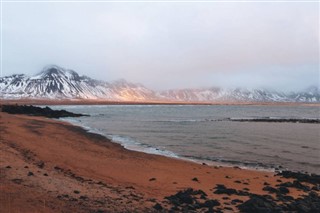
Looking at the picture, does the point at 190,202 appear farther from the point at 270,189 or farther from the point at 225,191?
the point at 270,189

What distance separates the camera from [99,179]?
55.7ft

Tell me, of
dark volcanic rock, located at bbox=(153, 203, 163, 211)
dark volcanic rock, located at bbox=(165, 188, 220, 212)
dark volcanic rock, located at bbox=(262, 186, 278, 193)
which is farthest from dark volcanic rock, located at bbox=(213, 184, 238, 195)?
dark volcanic rock, located at bbox=(153, 203, 163, 211)

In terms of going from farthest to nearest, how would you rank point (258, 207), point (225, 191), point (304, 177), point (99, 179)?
point (304, 177), point (99, 179), point (225, 191), point (258, 207)

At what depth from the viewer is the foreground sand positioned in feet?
41.5

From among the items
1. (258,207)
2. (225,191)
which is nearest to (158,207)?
(258,207)

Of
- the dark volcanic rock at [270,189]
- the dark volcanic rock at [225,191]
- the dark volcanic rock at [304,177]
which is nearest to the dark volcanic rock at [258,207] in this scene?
the dark volcanic rock at [225,191]

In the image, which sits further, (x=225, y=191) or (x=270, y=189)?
(x=270, y=189)

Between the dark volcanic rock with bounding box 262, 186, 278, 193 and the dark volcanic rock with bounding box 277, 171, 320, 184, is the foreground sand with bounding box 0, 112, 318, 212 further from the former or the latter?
the dark volcanic rock with bounding box 277, 171, 320, 184

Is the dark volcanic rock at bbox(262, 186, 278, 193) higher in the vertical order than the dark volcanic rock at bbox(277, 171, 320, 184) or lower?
higher

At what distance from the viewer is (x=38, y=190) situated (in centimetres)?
1390

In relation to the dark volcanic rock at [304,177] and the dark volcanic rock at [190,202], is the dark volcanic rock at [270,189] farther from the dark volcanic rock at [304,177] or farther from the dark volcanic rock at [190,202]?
the dark volcanic rock at [190,202]

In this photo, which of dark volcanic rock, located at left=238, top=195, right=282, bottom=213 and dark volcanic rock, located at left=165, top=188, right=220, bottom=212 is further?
dark volcanic rock, located at left=165, top=188, right=220, bottom=212

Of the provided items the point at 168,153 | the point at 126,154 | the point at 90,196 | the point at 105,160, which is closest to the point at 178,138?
the point at 168,153

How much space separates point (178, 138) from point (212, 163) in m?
14.7
